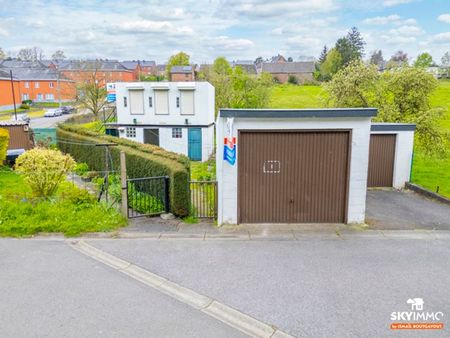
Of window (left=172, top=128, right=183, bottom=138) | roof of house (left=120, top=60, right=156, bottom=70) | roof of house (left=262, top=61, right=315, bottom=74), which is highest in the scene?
roof of house (left=120, top=60, right=156, bottom=70)

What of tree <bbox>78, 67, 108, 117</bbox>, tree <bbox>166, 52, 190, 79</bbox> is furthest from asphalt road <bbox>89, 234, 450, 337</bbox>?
tree <bbox>166, 52, 190, 79</bbox>

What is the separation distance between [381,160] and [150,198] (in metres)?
8.22

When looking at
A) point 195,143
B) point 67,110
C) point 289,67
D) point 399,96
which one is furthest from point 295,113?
point 289,67

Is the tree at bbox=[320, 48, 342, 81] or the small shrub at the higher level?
the tree at bbox=[320, 48, 342, 81]

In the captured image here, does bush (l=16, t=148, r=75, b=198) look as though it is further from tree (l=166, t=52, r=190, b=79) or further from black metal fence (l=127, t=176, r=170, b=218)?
tree (l=166, t=52, r=190, b=79)

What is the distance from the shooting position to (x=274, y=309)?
490 centimetres

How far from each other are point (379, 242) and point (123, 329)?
17.8 feet

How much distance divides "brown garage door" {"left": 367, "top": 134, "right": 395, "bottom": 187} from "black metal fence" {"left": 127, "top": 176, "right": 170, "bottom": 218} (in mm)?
7524

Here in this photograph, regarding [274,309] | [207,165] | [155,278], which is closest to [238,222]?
[155,278]

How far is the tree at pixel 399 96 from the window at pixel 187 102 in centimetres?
830

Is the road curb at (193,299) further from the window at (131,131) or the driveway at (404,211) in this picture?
the window at (131,131)

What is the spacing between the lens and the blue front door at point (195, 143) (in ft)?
70.4

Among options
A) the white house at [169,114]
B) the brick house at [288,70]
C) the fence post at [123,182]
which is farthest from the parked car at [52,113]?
the brick house at [288,70]

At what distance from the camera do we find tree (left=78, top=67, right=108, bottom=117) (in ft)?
109
